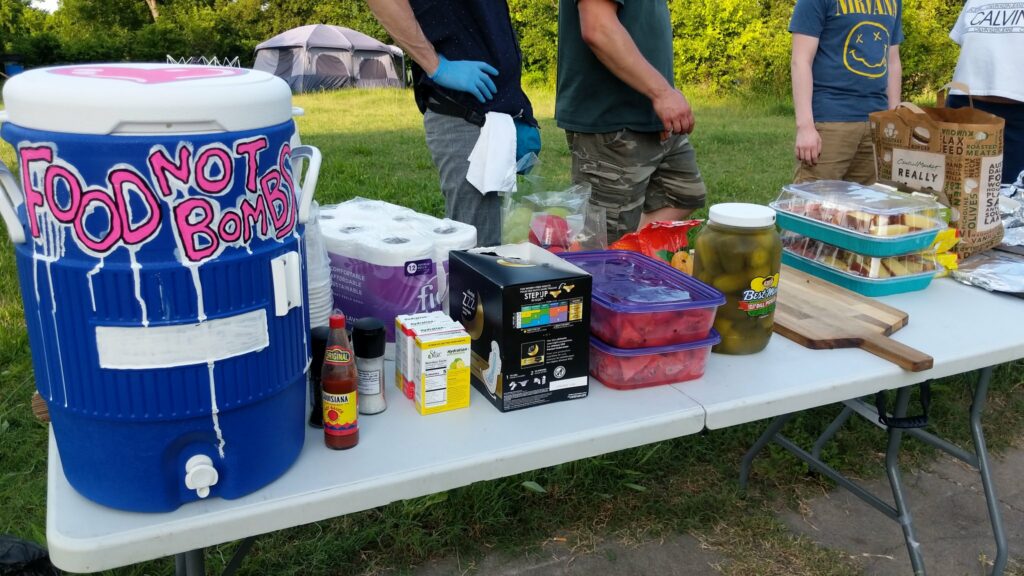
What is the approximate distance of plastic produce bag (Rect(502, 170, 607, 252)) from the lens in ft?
6.65

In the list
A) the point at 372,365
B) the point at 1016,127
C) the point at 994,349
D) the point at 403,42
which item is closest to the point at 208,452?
the point at 372,365

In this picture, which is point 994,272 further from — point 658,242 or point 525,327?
point 525,327

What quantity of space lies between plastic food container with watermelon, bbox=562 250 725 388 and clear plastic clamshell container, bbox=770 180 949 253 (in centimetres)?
68

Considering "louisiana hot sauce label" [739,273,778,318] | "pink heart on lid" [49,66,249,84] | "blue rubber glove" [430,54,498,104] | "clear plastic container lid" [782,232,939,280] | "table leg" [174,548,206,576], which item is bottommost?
"table leg" [174,548,206,576]

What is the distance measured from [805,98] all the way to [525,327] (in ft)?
8.53

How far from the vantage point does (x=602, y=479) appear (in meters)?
2.79

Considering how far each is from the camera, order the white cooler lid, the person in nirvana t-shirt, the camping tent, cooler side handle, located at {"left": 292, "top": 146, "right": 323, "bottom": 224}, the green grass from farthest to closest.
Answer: the camping tent → the person in nirvana t-shirt → the green grass → cooler side handle, located at {"left": 292, "top": 146, "right": 323, "bottom": 224} → the white cooler lid

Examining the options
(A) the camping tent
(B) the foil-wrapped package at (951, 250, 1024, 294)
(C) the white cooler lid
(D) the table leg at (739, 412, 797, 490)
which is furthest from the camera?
(A) the camping tent

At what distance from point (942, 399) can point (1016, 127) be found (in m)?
1.29

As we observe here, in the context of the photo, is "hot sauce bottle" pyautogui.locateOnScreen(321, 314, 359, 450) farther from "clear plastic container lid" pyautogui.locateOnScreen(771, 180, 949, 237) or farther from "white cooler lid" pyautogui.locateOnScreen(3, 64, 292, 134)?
"clear plastic container lid" pyautogui.locateOnScreen(771, 180, 949, 237)

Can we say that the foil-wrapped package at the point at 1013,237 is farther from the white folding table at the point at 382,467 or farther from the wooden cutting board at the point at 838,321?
the white folding table at the point at 382,467

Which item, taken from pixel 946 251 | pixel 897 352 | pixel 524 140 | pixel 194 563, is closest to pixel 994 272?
pixel 946 251

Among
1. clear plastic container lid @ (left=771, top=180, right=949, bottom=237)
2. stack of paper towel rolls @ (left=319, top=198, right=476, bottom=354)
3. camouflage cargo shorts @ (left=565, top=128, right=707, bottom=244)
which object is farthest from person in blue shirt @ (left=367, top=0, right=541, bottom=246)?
clear plastic container lid @ (left=771, top=180, right=949, bottom=237)

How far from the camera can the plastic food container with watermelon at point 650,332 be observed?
4.94 feet
